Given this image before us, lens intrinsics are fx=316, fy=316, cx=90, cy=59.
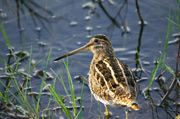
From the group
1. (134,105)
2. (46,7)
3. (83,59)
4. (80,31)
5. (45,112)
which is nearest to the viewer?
(134,105)

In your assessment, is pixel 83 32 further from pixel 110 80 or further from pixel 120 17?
pixel 110 80

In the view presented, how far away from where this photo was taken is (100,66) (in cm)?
442

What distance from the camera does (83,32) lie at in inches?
237

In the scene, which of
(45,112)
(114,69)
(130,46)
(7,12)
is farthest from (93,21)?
(45,112)

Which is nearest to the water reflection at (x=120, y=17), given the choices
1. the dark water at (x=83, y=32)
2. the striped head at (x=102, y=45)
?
the dark water at (x=83, y=32)

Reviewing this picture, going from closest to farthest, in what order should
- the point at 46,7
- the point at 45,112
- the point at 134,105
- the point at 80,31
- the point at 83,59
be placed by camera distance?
1. the point at 134,105
2. the point at 45,112
3. the point at 83,59
4. the point at 80,31
5. the point at 46,7

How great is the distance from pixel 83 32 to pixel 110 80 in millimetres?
2163

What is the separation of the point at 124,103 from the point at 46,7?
329cm

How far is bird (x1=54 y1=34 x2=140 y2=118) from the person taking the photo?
→ 3.88m

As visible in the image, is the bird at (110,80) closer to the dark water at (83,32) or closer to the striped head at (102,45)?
the striped head at (102,45)

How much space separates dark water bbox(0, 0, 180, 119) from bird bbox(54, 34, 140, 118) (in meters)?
0.52

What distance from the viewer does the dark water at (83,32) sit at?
17.2 feet

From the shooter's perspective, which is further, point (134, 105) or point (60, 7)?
point (60, 7)

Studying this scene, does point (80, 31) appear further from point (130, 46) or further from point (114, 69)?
point (114, 69)
